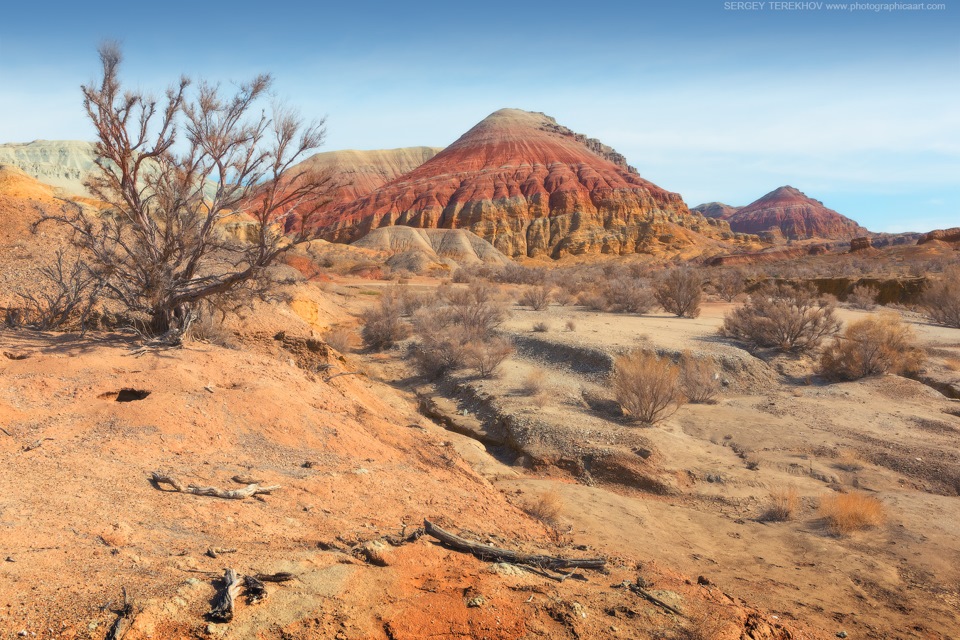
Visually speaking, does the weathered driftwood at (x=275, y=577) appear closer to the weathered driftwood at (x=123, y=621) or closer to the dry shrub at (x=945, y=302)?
the weathered driftwood at (x=123, y=621)

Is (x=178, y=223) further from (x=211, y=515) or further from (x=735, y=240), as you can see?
(x=735, y=240)

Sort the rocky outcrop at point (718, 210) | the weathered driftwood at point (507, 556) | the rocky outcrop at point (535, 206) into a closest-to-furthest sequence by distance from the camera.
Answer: the weathered driftwood at point (507, 556) → the rocky outcrop at point (535, 206) → the rocky outcrop at point (718, 210)

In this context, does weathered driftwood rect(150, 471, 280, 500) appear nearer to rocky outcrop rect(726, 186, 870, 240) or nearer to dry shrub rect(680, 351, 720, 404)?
dry shrub rect(680, 351, 720, 404)

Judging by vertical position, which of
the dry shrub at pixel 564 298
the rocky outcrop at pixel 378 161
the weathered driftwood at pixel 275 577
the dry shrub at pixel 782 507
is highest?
the rocky outcrop at pixel 378 161

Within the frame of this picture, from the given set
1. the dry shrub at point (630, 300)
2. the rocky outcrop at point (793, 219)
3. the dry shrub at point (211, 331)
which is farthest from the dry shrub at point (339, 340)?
the rocky outcrop at point (793, 219)

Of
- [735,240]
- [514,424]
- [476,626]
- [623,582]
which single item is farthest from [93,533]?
[735,240]

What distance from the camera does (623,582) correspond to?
430cm

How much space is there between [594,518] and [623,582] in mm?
2502

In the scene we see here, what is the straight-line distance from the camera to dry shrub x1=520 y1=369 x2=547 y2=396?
1119cm

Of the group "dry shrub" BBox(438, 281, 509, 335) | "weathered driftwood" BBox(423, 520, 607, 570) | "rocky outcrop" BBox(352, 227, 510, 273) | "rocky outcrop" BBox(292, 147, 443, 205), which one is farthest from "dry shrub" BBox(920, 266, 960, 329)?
"rocky outcrop" BBox(292, 147, 443, 205)

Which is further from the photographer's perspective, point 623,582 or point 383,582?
point 623,582

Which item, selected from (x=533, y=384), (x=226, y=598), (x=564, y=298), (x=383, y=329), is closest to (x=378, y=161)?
(x=564, y=298)

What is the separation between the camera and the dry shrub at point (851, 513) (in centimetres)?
640

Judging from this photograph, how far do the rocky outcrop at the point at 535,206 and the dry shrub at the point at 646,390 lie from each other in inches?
2196
